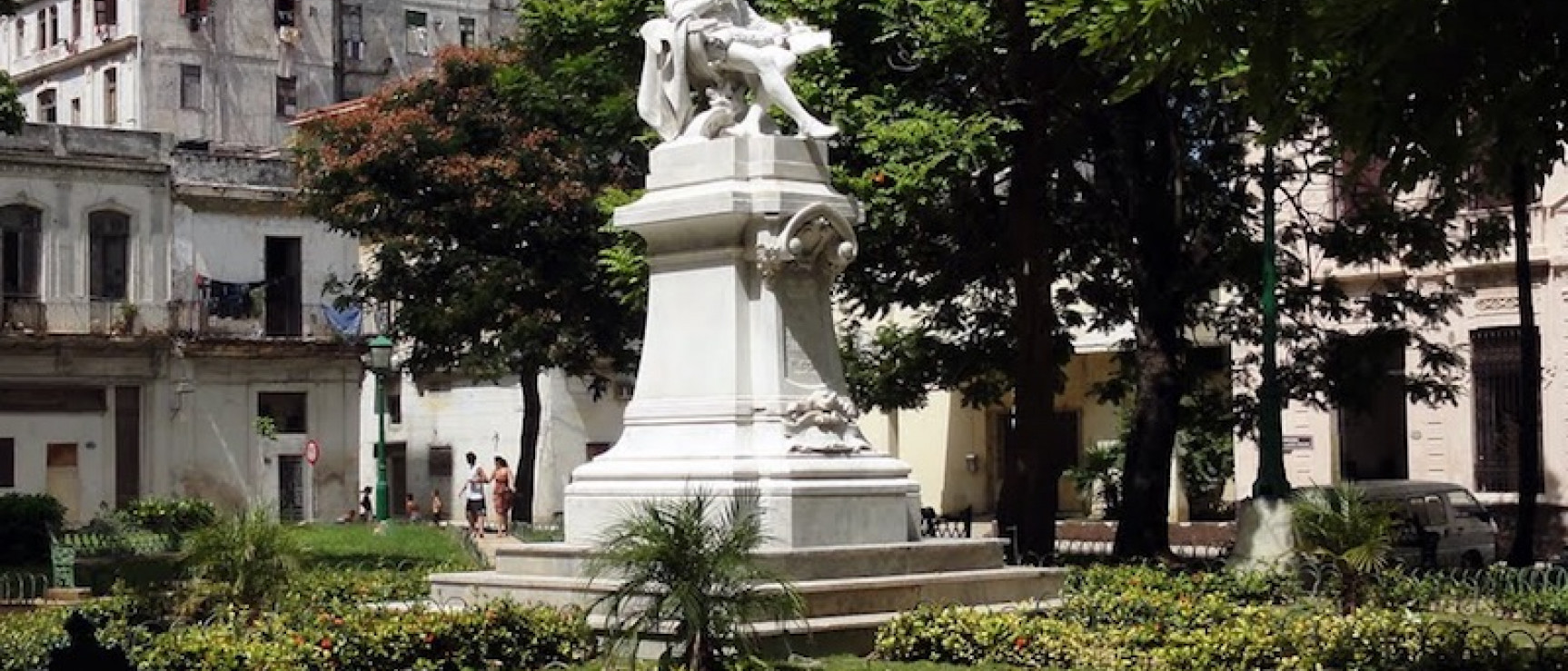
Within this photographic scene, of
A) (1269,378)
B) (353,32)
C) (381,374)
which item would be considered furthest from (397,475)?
(1269,378)

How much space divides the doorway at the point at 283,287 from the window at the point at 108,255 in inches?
129

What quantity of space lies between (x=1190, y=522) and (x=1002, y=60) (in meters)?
18.1

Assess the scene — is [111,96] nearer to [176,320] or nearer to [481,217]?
[176,320]

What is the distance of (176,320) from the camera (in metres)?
48.9

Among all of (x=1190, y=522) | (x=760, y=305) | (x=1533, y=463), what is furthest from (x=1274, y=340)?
(x=1190, y=522)

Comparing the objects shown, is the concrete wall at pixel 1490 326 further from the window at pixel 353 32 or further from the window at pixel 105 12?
the window at pixel 105 12

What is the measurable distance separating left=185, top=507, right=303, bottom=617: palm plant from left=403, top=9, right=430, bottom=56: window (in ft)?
155

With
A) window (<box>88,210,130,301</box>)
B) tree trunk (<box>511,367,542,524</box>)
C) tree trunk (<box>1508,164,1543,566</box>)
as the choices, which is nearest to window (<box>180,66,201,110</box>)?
window (<box>88,210,130,301</box>)

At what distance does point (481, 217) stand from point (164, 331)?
11330 millimetres

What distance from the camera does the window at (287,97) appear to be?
6003cm

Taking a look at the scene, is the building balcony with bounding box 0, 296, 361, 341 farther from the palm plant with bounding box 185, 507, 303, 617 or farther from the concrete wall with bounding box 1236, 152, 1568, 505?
the palm plant with bounding box 185, 507, 303, 617

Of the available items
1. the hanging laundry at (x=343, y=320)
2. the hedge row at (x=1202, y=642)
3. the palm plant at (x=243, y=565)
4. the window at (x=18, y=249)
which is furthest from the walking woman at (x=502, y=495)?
the hedge row at (x=1202, y=642)

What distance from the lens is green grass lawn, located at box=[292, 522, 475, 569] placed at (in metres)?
29.1

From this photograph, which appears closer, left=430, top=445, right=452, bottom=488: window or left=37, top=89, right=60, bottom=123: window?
left=430, top=445, right=452, bottom=488: window
